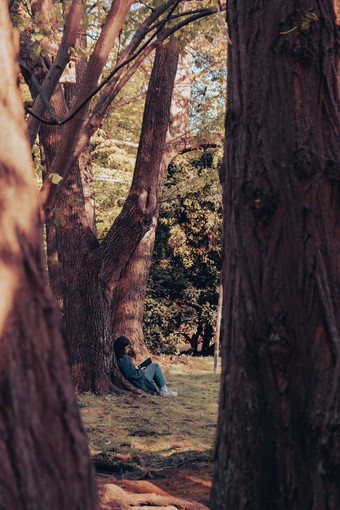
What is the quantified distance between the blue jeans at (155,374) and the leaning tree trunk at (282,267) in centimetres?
861

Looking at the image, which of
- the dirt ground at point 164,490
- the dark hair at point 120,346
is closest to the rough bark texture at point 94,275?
the dark hair at point 120,346

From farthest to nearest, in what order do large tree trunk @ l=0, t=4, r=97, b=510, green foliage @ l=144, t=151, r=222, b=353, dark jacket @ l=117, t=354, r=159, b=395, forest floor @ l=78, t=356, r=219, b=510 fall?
1. green foliage @ l=144, t=151, r=222, b=353
2. dark jacket @ l=117, t=354, r=159, b=395
3. forest floor @ l=78, t=356, r=219, b=510
4. large tree trunk @ l=0, t=4, r=97, b=510

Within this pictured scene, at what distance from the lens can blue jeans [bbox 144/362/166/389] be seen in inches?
475

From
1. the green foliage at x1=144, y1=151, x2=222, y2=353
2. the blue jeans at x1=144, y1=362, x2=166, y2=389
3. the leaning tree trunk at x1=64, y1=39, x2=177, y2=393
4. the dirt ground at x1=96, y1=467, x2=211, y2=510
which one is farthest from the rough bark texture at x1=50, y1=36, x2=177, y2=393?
the green foliage at x1=144, y1=151, x2=222, y2=353

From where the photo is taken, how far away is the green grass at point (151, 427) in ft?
21.6

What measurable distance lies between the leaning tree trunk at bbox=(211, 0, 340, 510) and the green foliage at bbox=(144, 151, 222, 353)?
1618 cm

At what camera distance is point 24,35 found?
33.3 feet

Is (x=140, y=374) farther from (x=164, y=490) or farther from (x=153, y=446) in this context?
(x=164, y=490)

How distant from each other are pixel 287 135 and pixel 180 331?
55.0ft

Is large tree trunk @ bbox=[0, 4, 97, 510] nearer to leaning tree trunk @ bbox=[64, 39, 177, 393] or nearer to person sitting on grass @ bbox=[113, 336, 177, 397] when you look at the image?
leaning tree trunk @ bbox=[64, 39, 177, 393]

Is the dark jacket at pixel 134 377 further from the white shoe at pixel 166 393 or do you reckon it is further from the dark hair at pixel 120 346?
the dark hair at pixel 120 346

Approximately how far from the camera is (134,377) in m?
11.7

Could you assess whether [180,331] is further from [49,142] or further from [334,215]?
[334,215]

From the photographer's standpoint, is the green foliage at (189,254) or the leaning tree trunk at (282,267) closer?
the leaning tree trunk at (282,267)
